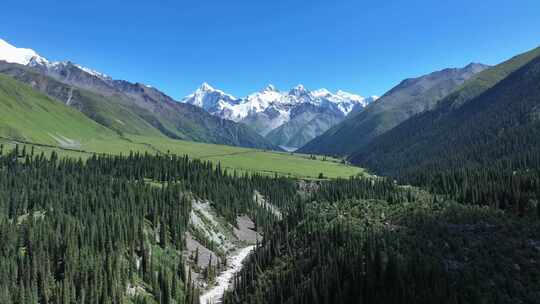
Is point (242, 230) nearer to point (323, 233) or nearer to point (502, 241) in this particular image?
point (323, 233)

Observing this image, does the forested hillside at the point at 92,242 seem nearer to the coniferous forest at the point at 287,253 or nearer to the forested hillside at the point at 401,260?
the coniferous forest at the point at 287,253

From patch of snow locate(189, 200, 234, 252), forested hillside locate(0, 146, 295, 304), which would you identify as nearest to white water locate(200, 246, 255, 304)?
forested hillside locate(0, 146, 295, 304)

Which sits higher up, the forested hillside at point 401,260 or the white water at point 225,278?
the forested hillside at point 401,260

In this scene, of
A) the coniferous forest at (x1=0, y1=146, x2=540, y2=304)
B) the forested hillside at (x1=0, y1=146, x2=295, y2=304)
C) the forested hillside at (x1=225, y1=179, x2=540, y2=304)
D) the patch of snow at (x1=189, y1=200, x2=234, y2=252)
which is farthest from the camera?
the patch of snow at (x1=189, y1=200, x2=234, y2=252)

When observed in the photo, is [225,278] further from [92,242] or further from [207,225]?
[92,242]

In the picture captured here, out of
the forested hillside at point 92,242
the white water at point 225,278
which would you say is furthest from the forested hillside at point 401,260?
the forested hillside at point 92,242

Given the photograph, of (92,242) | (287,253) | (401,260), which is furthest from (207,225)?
(401,260)

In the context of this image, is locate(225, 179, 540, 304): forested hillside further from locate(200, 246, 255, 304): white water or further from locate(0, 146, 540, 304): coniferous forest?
locate(200, 246, 255, 304): white water

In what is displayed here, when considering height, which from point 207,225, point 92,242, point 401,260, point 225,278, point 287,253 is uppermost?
point 401,260

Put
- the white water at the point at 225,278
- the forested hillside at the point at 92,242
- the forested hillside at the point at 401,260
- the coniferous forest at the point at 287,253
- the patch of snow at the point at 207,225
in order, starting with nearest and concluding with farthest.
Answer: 1. the forested hillside at the point at 401,260
2. the coniferous forest at the point at 287,253
3. the forested hillside at the point at 92,242
4. the white water at the point at 225,278
5. the patch of snow at the point at 207,225
